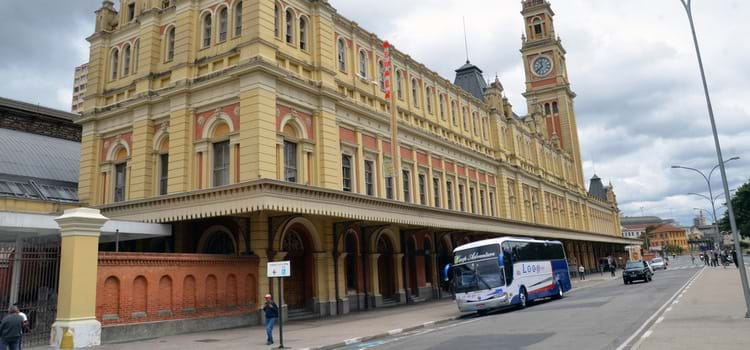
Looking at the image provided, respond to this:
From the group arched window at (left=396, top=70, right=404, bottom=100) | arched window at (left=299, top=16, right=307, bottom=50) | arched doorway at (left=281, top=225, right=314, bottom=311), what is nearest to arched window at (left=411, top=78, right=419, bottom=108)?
arched window at (left=396, top=70, right=404, bottom=100)

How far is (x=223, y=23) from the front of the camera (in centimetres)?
2605

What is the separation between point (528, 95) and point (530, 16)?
41.5 feet

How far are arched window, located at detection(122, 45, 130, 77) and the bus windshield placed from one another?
800 inches

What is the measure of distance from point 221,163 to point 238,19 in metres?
6.65

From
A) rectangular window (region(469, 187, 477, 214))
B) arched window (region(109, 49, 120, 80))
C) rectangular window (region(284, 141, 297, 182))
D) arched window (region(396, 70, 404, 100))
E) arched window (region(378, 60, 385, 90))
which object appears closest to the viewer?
rectangular window (region(284, 141, 297, 182))

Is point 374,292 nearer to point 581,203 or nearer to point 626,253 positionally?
point 581,203

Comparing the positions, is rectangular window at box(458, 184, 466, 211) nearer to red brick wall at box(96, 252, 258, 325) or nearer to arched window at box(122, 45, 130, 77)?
red brick wall at box(96, 252, 258, 325)

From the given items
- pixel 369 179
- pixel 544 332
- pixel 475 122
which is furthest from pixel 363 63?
pixel 544 332

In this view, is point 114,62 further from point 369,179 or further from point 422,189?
point 422,189

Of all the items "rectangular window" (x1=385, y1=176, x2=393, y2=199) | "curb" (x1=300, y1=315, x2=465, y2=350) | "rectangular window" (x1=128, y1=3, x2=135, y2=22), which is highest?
"rectangular window" (x1=128, y1=3, x2=135, y2=22)

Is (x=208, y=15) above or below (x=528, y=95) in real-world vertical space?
below

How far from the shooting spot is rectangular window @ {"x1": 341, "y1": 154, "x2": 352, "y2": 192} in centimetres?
2833

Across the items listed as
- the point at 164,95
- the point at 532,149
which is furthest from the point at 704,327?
the point at 532,149

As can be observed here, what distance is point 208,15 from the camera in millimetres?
26625
